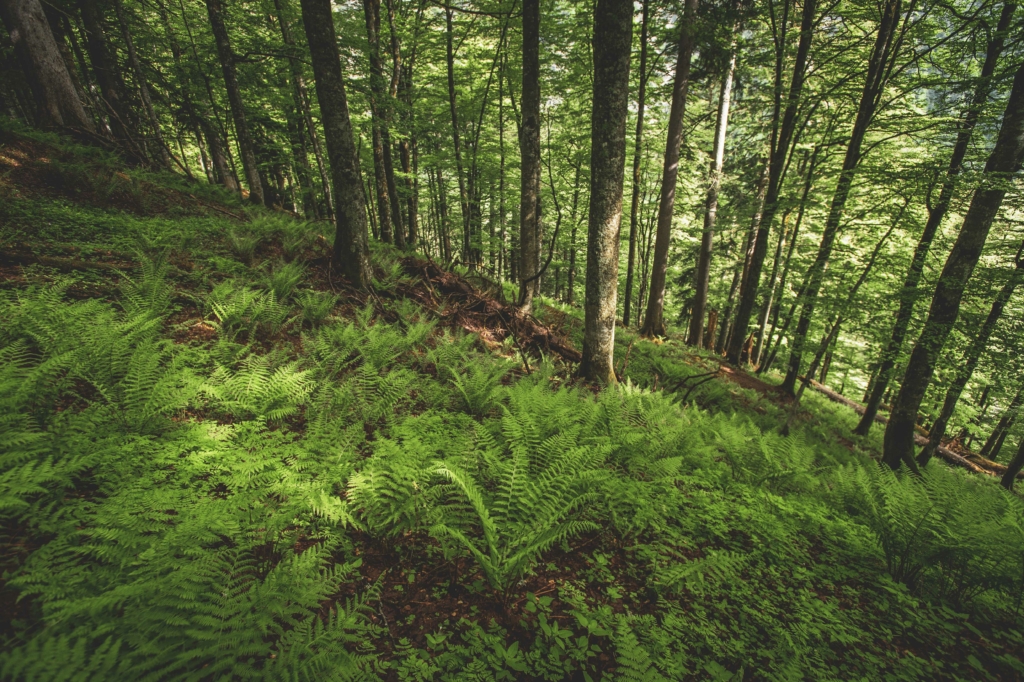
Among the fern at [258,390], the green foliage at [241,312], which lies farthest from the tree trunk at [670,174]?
the fern at [258,390]

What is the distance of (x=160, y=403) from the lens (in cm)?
298

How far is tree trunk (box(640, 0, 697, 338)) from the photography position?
35.6 ft

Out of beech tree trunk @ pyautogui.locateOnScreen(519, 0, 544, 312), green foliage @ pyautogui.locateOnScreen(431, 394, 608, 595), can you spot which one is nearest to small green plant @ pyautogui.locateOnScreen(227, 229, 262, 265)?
beech tree trunk @ pyautogui.locateOnScreen(519, 0, 544, 312)

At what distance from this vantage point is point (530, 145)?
788 cm

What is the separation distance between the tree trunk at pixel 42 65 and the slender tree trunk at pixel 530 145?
942cm

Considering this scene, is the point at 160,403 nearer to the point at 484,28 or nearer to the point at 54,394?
the point at 54,394

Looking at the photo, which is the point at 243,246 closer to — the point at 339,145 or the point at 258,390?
the point at 339,145

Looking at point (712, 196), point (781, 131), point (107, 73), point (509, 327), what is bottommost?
point (509, 327)

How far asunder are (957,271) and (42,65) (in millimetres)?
17842

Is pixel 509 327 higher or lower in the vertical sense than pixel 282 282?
A: lower

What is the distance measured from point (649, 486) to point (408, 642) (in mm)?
2270

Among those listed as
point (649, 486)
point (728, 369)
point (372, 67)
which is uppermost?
point (372, 67)

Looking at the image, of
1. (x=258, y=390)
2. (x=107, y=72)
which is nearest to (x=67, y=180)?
(x=258, y=390)

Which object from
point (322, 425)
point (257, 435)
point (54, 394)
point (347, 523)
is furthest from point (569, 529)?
point (54, 394)
